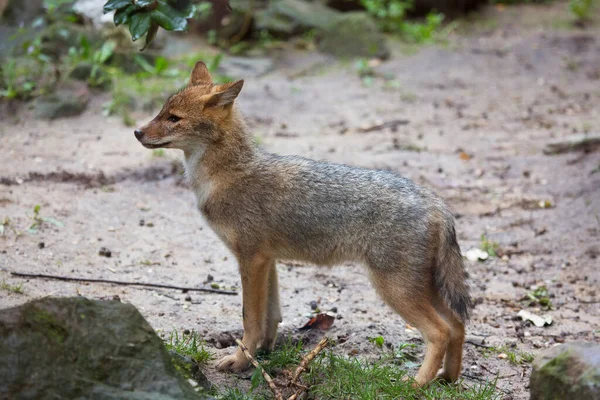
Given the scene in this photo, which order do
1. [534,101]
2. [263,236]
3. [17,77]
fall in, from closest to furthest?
[263,236] < [17,77] < [534,101]

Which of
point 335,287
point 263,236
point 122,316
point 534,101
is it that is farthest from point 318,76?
point 122,316

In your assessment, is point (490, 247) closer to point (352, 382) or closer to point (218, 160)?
point (352, 382)

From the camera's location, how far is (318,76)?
14.3m

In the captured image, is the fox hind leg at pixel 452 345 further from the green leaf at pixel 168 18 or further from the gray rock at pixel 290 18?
the gray rock at pixel 290 18

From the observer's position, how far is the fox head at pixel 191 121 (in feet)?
18.1

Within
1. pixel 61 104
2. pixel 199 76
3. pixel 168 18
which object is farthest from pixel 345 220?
pixel 61 104

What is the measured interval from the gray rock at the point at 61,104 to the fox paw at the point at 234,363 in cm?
663

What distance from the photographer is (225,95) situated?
550 cm

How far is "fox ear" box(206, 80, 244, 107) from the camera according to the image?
5.46m

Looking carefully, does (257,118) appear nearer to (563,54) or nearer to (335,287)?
(335,287)

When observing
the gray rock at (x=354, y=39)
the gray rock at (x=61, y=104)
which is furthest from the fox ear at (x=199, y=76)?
the gray rock at (x=354, y=39)

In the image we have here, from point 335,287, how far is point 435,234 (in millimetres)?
2133

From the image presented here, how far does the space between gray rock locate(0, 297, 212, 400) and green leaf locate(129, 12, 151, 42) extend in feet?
6.11

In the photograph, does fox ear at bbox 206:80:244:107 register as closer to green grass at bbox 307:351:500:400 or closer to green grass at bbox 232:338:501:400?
green grass at bbox 232:338:501:400
